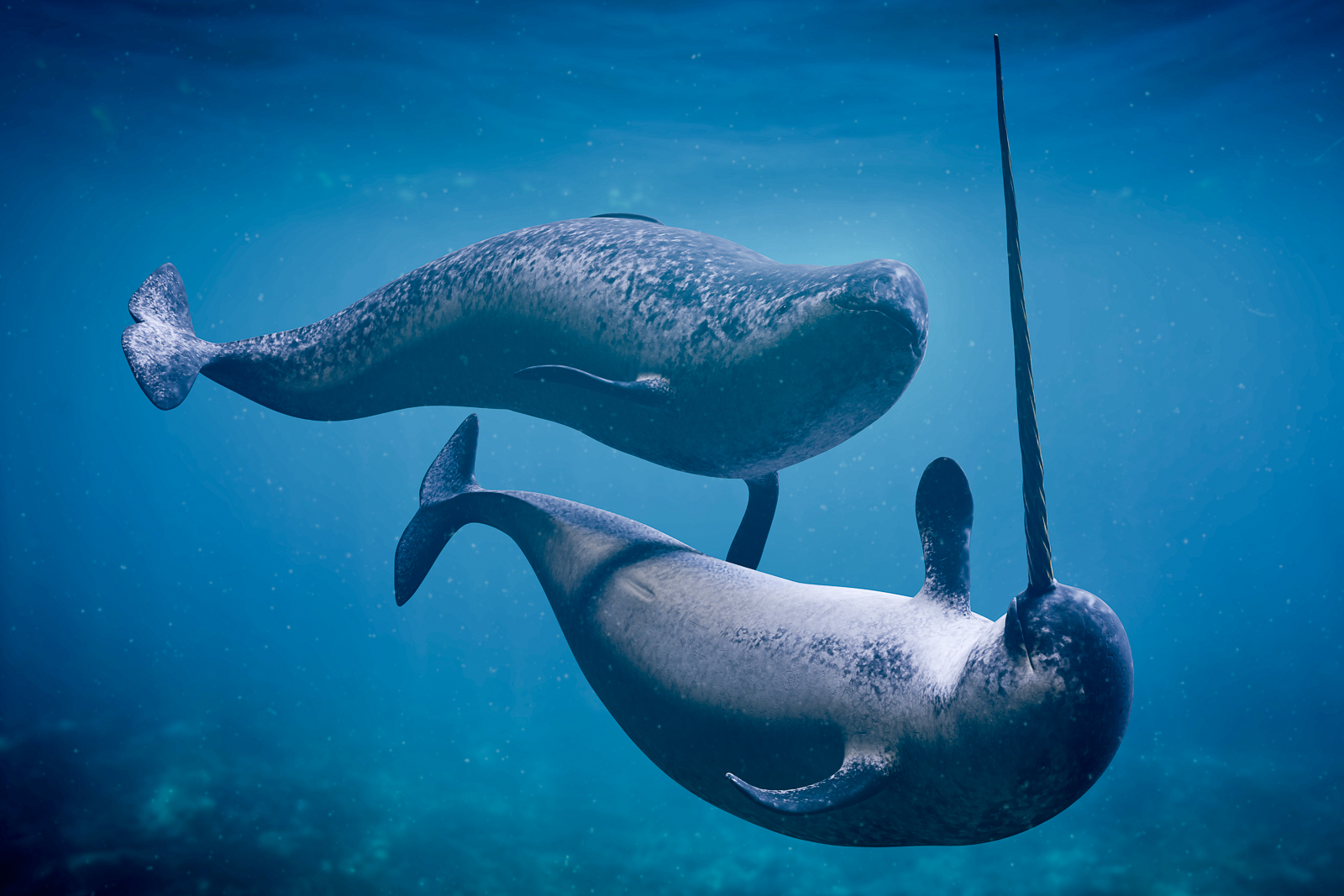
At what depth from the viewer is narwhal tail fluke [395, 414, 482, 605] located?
3.31 metres

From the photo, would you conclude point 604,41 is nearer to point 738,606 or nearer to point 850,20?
point 850,20

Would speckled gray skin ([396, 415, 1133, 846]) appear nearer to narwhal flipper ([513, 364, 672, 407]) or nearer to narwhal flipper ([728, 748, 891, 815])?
narwhal flipper ([728, 748, 891, 815])

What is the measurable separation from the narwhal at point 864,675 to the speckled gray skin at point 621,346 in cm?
55

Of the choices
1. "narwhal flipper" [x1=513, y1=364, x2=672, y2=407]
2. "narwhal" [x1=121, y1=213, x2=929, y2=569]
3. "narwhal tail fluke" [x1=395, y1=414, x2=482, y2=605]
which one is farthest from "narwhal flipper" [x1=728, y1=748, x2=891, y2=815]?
"narwhal tail fluke" [x1=395, y1=414, x2=482, y2=605]

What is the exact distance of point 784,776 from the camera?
231 cm

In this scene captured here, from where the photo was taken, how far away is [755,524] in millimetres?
3178

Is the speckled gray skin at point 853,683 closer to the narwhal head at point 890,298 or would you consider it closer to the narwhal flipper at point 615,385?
the narwhal head at point 890,298

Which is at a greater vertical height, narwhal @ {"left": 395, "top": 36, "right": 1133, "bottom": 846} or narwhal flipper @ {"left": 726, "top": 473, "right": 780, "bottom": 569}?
narwhal flipper @ {"left": 726, "top": 473, "right": 780, "bottom": 569}

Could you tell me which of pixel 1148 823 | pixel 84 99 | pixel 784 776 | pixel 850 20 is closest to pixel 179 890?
pixel 784 776

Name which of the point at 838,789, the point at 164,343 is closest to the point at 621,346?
the point at 838,789

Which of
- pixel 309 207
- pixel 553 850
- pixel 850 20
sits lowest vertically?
pixel 553 850

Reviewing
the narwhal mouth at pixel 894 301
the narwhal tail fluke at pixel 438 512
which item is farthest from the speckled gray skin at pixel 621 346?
the narwhal tail fluke at pixel 438 512

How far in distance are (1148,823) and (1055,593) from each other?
15.6 meters

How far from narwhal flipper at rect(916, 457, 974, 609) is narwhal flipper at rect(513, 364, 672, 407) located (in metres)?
0.99
